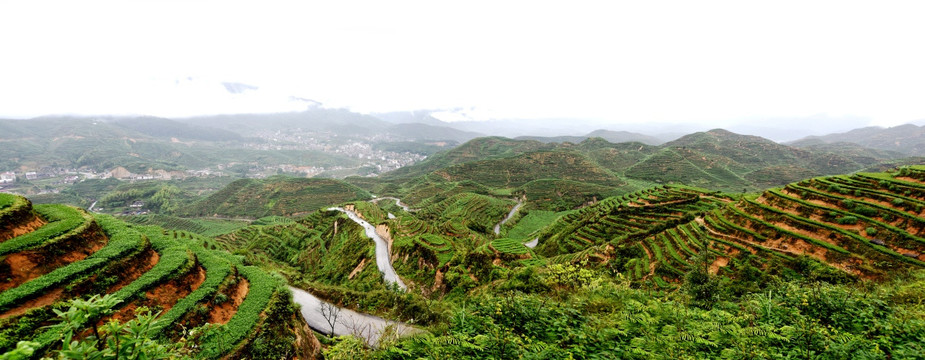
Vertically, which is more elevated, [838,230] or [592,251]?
[838,230]

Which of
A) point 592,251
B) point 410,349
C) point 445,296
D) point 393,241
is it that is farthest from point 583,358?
point 393,241

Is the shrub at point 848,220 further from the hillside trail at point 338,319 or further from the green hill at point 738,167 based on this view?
the green hill at point 738,167

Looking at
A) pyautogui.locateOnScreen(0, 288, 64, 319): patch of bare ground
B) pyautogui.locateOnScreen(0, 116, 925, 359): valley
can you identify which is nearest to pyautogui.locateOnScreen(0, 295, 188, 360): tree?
pyautogui.locateOnScreen(0, 116, 925, 359): valley

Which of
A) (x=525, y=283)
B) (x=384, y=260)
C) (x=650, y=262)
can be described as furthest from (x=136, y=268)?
(x=650, y=262)

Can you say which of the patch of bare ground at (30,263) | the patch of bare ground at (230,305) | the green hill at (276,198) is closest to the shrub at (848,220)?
the patch of bare ground at (230,305)

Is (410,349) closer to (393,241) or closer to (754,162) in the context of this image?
(393,241)

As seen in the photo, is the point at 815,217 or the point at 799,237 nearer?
the point at 799,237

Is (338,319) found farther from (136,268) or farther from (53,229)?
(53,229)
